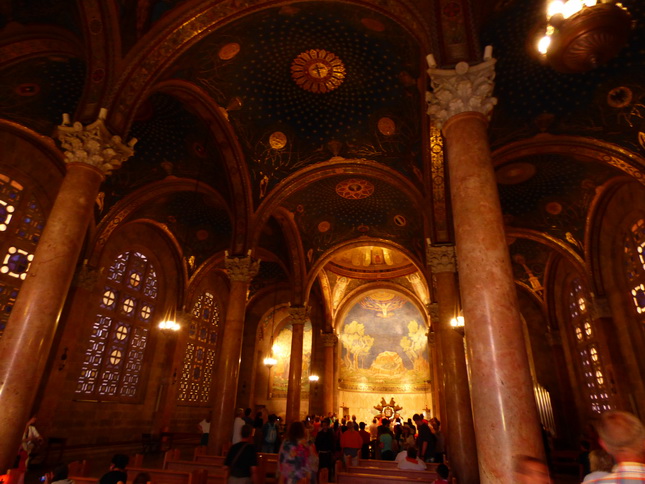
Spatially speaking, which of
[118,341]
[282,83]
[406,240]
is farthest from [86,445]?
[406,240]

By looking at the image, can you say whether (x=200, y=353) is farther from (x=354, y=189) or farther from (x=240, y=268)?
(x=354, y=189)

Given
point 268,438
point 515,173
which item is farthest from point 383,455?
point 515,173

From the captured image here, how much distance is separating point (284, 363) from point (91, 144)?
19.2m

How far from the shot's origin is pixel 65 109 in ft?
32.1

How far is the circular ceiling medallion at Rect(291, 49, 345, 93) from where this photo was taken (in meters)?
9.08

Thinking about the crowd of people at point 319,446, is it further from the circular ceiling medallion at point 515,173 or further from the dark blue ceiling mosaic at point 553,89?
the dark blue ceiling mosaic at point 553,89

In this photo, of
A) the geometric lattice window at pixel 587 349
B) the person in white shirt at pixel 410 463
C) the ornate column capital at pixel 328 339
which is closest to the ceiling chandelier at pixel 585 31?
the person in white shirt at pixel 410 463

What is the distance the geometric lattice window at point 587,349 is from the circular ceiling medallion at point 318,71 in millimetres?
11941

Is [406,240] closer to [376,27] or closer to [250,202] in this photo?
[250,202]

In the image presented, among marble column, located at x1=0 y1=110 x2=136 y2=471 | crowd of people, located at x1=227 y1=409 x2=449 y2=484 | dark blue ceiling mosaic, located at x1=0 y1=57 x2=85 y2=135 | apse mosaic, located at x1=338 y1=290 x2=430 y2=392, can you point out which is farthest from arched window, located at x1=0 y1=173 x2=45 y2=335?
apse mosaic, located at x1=338 y1=290 x2=430 y2=392

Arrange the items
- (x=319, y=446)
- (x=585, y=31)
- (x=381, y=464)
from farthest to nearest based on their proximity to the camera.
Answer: (x=381, y=464), (x=319, y=446), (x=585, y=31)

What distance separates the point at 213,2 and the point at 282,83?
2679 millimetres

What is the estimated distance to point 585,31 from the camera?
5207 mm

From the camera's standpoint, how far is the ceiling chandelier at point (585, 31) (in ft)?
16.5
